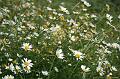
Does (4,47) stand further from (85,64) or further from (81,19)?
(81,19)

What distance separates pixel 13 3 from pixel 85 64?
2.32 metres

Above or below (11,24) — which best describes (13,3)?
above

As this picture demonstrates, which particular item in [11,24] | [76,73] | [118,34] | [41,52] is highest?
[118,34]

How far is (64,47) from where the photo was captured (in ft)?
14.2

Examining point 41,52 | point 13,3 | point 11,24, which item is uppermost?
point 13,3

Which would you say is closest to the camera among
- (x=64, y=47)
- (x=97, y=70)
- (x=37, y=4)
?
(x=97, y=70)

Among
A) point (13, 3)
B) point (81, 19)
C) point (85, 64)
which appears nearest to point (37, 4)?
point (13, 3)

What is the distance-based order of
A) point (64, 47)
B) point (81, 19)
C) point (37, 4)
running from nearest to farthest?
1. point (64, 47)
2. point (81, 19)
3. point (37, 4)

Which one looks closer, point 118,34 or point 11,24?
point 11,24

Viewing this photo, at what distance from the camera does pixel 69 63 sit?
13.5ft

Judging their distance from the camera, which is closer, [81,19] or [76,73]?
[76,73]

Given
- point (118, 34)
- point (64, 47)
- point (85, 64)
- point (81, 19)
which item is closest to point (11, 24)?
point (64, 47)

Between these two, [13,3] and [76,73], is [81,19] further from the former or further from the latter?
[76,73]

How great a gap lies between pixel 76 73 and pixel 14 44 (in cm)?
67
